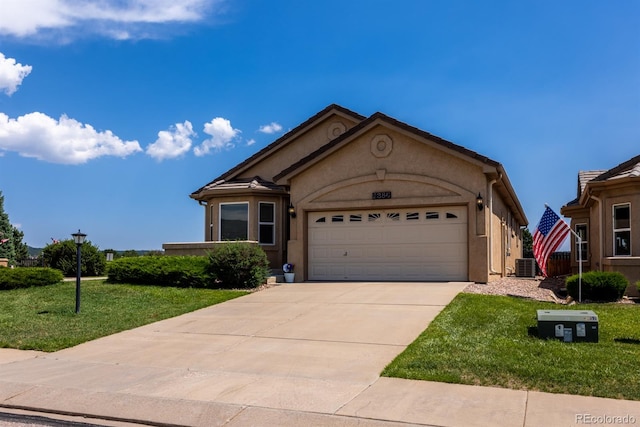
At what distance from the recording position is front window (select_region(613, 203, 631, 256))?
15.7 meters

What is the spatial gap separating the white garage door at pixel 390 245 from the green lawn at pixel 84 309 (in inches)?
161

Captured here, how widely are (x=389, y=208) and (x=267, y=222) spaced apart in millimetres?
5444

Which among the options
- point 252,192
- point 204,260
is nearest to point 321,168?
point 252,192

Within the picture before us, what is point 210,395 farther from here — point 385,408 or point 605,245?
point 605,245

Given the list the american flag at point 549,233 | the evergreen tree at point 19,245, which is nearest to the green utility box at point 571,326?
the american flag at point 549,233

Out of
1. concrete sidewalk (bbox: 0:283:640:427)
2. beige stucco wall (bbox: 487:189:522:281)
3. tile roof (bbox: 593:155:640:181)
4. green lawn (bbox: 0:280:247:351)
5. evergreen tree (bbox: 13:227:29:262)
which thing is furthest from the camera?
evergreen tree (bbox: 13:227:29:262)

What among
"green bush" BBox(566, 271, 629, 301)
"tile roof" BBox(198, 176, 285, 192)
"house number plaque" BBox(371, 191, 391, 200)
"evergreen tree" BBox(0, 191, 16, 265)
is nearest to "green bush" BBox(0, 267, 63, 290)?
"tile roof" BBox(198, 176, 285, 192)

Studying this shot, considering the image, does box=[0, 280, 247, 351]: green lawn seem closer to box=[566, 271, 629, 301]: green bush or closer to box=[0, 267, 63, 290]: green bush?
box=[0, 267, 63, 290]: green bush

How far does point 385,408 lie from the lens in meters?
6.18

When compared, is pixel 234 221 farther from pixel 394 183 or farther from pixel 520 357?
pixel 520 357

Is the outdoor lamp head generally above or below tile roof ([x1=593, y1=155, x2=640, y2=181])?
below

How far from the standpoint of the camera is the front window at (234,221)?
20938 mm

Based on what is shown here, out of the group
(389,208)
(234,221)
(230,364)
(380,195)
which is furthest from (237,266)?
(230,364)

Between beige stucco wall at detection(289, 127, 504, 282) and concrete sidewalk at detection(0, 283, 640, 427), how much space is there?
16.9 feet
